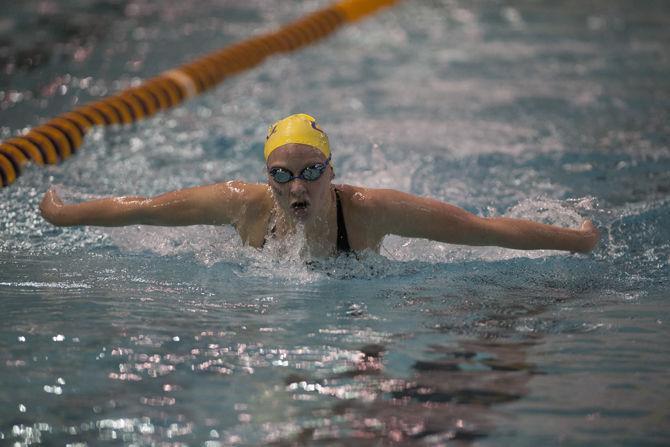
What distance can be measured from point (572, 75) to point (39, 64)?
4149 millimetres

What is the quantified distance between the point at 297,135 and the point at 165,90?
3.38 meters

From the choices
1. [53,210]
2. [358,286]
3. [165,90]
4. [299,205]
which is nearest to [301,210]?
[299,205]

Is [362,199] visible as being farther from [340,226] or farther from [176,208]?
[176,208]

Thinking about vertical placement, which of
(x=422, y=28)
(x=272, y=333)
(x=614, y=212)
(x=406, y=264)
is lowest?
(x=272, y=333)

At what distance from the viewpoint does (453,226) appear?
3.21 metres

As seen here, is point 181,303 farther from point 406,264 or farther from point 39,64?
point 39,64

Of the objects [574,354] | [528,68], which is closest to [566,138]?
[528,68]

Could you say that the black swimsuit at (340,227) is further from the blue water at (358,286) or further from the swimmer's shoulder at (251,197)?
the swimmer's shoulder at (251,197)

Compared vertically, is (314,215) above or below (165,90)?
below

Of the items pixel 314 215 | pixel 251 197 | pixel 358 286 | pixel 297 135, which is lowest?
pixel 358 286

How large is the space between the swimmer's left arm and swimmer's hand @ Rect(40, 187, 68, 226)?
1.18 metres

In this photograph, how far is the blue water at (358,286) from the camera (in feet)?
8.14

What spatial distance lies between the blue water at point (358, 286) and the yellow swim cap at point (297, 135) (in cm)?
39

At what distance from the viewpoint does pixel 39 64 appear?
7117mm
